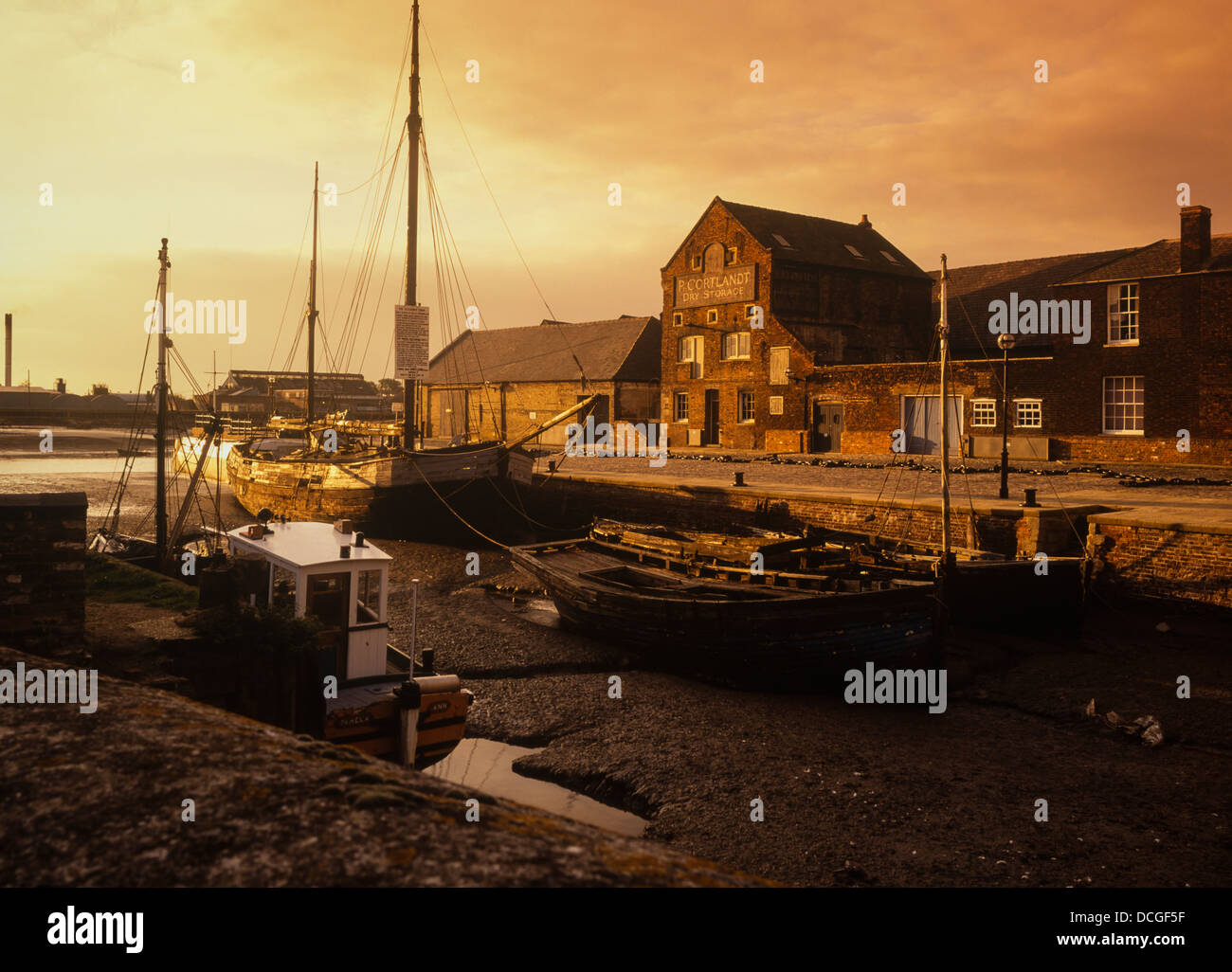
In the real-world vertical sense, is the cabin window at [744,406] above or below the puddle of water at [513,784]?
above

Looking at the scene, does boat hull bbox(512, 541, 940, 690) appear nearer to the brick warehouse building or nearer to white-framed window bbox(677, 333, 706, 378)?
the brick warehouse building

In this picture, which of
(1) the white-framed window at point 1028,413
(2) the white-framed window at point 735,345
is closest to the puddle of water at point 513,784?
(1) the white-framed window at point 1028,413

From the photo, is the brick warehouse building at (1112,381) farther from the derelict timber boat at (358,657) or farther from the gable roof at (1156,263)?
the derelict timber boat at (358,657)

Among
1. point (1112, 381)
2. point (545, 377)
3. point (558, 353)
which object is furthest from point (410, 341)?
point (558, 353)

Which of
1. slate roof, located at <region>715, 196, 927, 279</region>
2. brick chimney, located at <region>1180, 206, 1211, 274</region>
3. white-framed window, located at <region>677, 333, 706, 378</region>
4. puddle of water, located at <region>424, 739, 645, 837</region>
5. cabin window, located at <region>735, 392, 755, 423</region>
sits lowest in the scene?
puddle of water, located at <region>424, 739, 645, 837</region>

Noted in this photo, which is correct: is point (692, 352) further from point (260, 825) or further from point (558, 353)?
point (260, 825)

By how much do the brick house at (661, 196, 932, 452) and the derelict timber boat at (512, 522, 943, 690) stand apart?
23.4 meters

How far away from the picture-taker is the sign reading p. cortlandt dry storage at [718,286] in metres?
40.5

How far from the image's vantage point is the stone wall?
21.8 feet

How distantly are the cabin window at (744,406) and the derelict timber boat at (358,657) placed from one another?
101 feet

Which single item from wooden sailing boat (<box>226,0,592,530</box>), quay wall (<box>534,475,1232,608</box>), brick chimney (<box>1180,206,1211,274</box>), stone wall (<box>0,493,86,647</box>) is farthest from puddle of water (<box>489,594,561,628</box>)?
brick chimney (<box>1180,206,1211,274</box>)

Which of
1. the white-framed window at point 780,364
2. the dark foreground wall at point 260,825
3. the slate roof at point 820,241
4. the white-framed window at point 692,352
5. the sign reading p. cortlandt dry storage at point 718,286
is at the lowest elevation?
the dark foreground wall at point 260,825

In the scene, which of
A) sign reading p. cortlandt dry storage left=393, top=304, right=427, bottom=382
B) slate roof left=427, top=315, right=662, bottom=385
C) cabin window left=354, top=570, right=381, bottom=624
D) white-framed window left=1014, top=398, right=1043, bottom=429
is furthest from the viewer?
slate roof left=427, top=315, right=662, bottom=385

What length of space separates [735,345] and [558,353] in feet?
48.9
